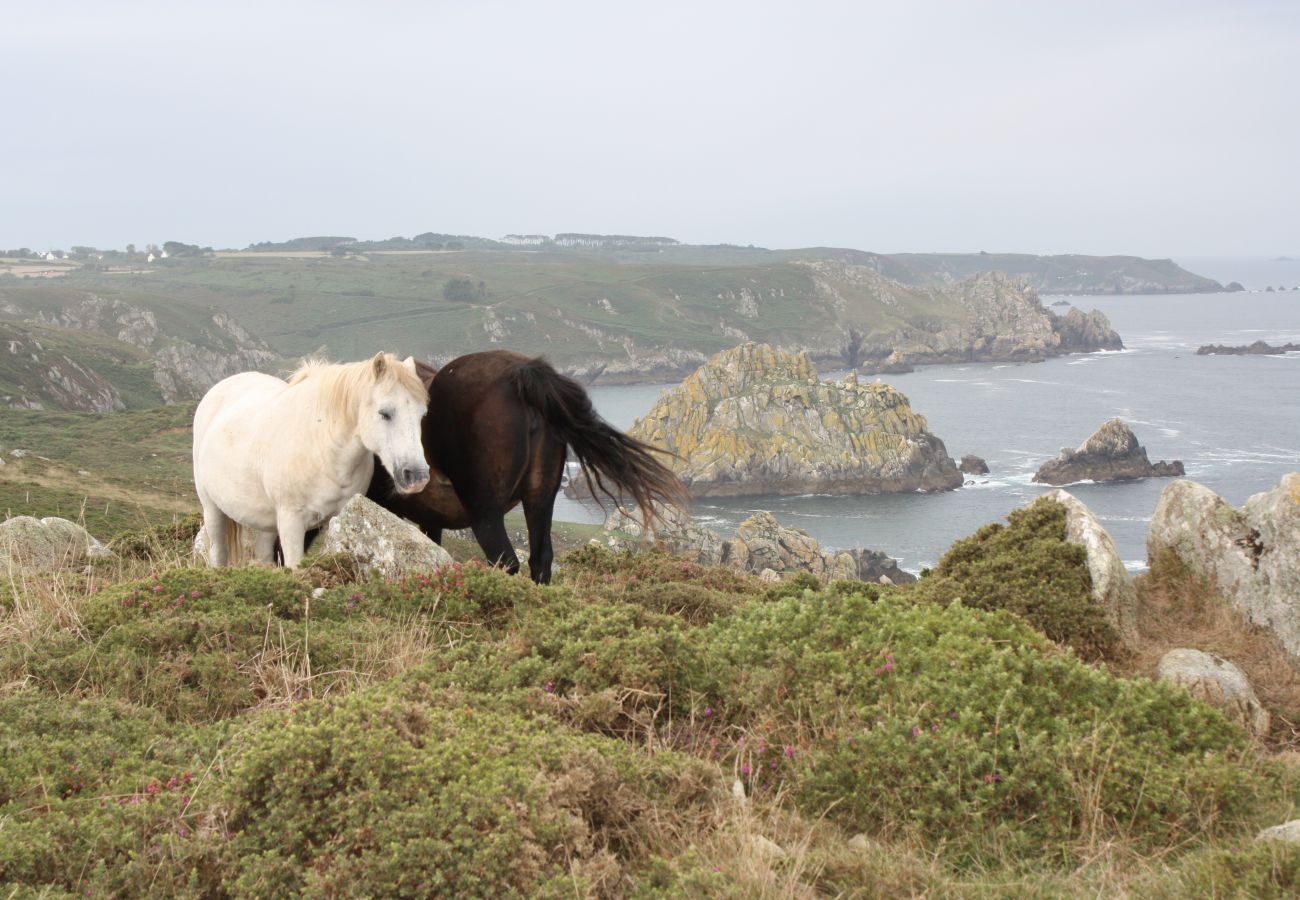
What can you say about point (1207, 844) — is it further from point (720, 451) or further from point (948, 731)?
point (720, 451)

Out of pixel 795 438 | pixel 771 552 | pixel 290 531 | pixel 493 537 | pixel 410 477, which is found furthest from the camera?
pixel 795 438

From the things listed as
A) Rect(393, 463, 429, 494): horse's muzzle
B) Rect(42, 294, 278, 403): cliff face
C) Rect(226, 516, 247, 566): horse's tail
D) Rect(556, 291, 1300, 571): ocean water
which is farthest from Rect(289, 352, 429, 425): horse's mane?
Rect(42, 294, 278, 403): cliff face

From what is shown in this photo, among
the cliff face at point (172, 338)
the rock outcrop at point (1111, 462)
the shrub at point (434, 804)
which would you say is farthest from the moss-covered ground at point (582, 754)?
the cliff face at point (172, 338)

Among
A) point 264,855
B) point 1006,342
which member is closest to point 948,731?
point 264,855

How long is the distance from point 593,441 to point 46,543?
625cm

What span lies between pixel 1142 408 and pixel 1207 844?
131726 mm

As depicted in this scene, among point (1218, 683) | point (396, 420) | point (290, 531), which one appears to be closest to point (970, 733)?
point (1218, 683)

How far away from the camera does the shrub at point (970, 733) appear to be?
452 cm

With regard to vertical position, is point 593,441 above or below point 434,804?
above

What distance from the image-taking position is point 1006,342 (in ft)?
653

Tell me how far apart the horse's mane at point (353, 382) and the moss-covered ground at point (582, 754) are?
1.55 metres

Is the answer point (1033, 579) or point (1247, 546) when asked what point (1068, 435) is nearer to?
point (1247, 546)

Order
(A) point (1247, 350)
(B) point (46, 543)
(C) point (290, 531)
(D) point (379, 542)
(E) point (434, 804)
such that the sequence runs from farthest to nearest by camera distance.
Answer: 1. (A) point (1247, 350)
2. (B) point (46, 543)
3. (C) point (290, 531)
4. (D) point (379, 542)
5. (E) point (434, 804)

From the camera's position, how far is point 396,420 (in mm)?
7836
